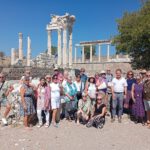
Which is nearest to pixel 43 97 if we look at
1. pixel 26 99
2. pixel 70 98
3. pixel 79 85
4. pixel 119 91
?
pixel 26 99

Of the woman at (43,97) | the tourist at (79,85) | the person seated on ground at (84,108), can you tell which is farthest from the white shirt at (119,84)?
the woman at (43,97)

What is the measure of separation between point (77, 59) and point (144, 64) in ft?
134

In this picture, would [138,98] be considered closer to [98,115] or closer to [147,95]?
[147,95]

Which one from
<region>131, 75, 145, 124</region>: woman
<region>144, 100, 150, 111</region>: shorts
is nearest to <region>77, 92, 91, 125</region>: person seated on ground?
<region>131, 75, 145, 124</region>: woman

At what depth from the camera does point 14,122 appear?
1005cm

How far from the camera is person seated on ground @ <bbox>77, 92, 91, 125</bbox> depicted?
998 centimetres

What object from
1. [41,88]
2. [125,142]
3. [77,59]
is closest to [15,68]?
[41,88]

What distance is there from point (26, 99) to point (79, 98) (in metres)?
2.37

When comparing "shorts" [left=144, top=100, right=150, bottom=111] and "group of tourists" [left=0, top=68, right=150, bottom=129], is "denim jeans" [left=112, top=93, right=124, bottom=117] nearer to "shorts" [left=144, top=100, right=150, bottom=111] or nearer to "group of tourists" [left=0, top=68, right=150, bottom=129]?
"group of tourists" [left=0, top=68, right=150, bottom=129]

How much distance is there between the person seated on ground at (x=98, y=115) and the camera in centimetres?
961

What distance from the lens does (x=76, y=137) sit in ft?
27.8

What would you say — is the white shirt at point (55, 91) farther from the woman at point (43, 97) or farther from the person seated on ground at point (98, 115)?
the person seated on ground at point (98, 115)

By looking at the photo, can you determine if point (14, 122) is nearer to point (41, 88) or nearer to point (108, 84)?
point (41, 88)

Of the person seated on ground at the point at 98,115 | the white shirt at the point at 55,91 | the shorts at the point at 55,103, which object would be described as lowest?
the person seated on ground at the point at 98,115
